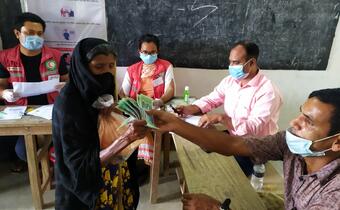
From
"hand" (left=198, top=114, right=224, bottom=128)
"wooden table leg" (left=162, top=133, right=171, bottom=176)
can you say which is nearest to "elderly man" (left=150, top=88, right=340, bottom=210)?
"hand" (left=198, top=114, right=224, bottom=128)

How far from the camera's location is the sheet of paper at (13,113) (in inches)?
85.7

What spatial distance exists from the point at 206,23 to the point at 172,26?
0.39 m

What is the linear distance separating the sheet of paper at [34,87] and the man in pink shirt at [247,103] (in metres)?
1.20

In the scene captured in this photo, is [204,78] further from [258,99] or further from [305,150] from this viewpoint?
[305,150]

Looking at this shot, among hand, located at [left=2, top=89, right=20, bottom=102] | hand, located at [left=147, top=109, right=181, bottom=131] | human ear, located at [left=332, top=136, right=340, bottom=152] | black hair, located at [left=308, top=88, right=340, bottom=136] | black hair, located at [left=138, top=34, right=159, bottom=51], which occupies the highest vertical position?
black hair, located at [left=138, top=34, right=159, bottom=51]

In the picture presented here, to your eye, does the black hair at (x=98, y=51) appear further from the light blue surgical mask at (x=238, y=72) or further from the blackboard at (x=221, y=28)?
the blackboard at (x=221, y=28)

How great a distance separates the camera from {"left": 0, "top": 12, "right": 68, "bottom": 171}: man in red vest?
256cm

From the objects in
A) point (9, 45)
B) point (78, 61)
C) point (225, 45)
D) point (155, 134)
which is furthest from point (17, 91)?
point (225, 45)

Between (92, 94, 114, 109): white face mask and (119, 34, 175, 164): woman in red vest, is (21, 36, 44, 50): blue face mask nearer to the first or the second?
(119, 34, 175, 164): woman in red vest

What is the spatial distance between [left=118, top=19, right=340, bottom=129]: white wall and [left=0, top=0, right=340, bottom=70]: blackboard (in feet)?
0.29

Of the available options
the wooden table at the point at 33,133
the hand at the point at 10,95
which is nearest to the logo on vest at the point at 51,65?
the hand at the point at 10,95

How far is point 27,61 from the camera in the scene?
2.61 metres

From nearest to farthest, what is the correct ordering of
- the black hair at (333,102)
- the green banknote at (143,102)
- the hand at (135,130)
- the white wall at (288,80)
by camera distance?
the black hair at (333,102) < the hand at (135,130) < the green banknote at (143,102) < the white wall at (288,80)

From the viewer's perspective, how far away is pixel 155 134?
2.45 meters
